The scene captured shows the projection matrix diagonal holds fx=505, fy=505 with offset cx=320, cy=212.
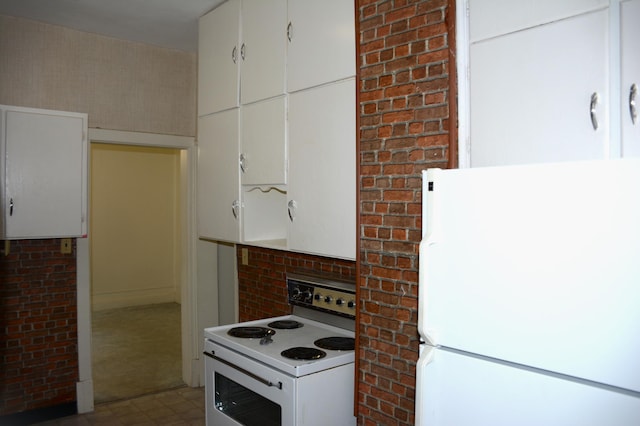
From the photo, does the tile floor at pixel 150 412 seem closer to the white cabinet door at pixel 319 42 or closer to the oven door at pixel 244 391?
the oven door at pixel 244 391

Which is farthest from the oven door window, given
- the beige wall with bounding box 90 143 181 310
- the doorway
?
the beige wall with bounding box 90 143 181 310

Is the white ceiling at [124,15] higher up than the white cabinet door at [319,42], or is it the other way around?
the white ceiling at [124,15]

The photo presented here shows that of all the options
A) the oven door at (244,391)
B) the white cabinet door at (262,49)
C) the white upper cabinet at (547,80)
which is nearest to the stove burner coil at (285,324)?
the oven door at (244,391)

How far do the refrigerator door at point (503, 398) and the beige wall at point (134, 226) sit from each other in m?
6.19

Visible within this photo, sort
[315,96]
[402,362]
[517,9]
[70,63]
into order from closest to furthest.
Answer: [517,9], [402,362], [315,96], [70,63]

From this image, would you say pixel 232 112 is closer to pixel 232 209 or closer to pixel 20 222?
pixel 232 209

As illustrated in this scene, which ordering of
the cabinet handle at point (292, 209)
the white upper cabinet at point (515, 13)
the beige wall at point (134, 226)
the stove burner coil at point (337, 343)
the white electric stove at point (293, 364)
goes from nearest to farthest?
the white upper cabinet at point (515, 13) → the white electric stove at point (293, 364) → the stove burner coil at point (337, 343) → the cabinet handle at point (292, 209) → the beige wall at point (134, 226)

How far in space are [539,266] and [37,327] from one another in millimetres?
3568

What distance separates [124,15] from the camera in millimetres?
3486

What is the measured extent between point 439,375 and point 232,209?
1933mm

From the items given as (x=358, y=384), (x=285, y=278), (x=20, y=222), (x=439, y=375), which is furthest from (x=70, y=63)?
(x=439, y=375)

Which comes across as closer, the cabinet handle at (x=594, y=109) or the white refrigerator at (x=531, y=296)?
the white refrigerator at (x=531, y=296)

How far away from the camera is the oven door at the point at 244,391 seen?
2195 mm

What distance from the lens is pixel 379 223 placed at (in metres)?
2.17
